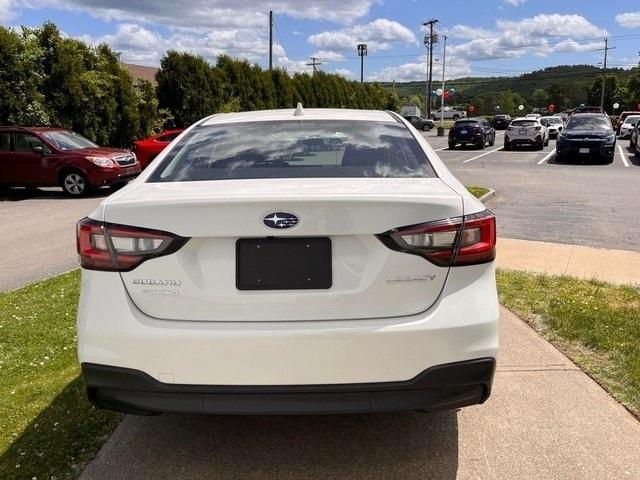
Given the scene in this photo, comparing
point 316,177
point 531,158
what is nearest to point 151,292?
point 316,177

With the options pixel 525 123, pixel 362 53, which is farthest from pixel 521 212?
pixel 362 53

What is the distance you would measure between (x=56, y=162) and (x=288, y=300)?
13.8 m

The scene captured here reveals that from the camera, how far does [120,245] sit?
8.35 ft

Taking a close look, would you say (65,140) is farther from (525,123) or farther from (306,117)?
(525,123)

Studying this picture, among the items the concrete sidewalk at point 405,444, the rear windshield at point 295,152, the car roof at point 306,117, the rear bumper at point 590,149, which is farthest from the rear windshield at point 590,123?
the rear windshield at point 295,152

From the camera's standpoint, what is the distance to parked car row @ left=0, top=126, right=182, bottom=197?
14438 millimetres

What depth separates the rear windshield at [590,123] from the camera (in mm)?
22922

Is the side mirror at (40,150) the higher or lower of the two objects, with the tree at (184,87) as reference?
lower

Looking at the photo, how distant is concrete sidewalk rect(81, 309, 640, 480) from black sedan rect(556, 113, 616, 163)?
1975cm

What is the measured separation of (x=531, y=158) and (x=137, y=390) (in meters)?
24.4

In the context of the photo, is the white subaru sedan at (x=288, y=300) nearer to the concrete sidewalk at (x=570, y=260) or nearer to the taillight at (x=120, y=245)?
the taillight at (x=120, y=245)

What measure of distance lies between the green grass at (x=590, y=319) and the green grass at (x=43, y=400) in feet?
9.74

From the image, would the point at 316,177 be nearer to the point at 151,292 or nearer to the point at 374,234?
the point at 374,234

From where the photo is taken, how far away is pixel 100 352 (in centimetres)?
257
